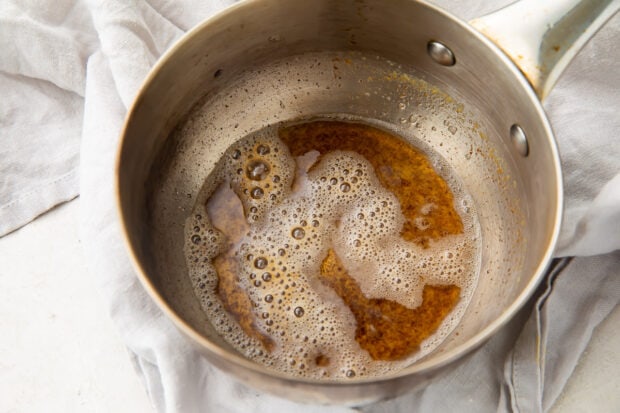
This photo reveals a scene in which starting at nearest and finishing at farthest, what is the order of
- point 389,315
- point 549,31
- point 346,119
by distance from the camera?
1. point 549,31
2. point 389,315
3. point 346,119

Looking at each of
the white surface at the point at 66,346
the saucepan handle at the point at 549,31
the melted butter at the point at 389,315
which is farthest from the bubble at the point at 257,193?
the saucepan handle at the point at 549,31

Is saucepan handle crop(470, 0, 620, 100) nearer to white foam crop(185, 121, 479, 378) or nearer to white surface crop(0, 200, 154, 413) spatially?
white foam crop(185, 121, 479, 378)

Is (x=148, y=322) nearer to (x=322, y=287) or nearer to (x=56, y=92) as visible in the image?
(x=322, y=287)

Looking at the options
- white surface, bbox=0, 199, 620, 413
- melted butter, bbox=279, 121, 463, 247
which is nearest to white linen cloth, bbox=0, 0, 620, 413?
white surface, bbox=0, 199, 620, 413

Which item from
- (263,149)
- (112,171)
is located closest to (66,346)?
(112,171)

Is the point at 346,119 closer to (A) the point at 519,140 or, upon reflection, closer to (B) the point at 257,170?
(B) the point at 257,170

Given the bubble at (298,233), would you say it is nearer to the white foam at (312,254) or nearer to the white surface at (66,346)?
the white foam at (312,254)
